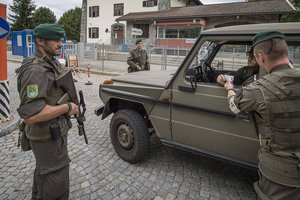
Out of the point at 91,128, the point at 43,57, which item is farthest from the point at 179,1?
the point at 43,57

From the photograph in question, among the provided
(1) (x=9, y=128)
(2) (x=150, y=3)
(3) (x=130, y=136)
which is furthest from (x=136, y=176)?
(2) (x=150, y=3)

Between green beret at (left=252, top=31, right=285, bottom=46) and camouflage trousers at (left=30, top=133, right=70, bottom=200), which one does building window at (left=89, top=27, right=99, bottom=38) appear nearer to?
camouflage trousers at (left=30, top=133, right=70, bottom=200)

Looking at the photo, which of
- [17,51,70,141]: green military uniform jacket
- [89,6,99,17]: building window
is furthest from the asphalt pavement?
[89,6,99,17]: building window

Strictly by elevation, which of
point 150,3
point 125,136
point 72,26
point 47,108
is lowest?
point 125,136

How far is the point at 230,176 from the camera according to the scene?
3.72 m

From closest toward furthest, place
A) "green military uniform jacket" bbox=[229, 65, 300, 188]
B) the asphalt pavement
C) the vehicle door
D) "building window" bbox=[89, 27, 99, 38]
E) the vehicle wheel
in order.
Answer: "green military uniform jacket" bbox=[229, 65, 300, 188], the vehicle door, the asphalt pavement, the vehicle wheel, "building window" bbox=[89, 27, 99, 38]

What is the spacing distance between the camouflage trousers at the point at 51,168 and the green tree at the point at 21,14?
184 feet

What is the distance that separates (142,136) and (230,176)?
4.36ft

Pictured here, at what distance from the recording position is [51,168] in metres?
2.34

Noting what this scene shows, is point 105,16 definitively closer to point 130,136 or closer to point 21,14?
point 21,14

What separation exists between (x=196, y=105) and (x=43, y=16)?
60.1 metres

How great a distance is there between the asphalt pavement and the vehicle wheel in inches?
6.2

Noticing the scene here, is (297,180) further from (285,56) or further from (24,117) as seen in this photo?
(24,117)

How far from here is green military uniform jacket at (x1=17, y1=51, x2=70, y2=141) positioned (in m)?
2.08
